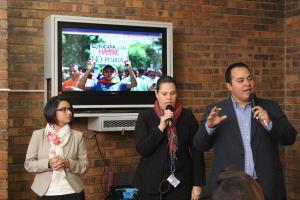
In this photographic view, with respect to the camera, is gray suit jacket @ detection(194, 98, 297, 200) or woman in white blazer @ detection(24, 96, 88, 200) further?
woman in white blazer @ detection(24, 96, 88, 200)

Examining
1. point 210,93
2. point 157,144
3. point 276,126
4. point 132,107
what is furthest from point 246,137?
point 210,93

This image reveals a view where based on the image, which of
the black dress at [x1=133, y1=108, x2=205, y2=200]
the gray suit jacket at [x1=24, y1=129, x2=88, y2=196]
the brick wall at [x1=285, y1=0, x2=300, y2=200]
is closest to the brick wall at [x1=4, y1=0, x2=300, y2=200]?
the brick wall at [x1=285, y1=0, x2=300, y2=200]

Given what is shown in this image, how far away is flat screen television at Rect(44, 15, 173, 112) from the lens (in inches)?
176

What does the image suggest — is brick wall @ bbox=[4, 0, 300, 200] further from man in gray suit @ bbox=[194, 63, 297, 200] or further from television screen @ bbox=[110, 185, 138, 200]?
man in gray suit @ bbox=[194, 63, 297, 200]

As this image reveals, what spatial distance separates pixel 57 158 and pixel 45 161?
0.10 meters

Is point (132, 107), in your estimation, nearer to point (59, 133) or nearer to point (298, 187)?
point (59, 133)

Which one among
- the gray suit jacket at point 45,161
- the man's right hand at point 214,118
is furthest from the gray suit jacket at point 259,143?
the gray suit jacket at point 45,161

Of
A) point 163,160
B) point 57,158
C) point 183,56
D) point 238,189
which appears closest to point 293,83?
point 183,56

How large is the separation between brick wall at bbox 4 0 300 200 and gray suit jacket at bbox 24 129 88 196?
936mm

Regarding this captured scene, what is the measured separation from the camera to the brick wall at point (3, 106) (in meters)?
4.09

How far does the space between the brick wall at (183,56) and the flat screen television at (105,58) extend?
0.68ft

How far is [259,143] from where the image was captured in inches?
121

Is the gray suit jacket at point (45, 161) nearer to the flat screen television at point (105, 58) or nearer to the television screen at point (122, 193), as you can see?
the flat screen television at point (105, 58)

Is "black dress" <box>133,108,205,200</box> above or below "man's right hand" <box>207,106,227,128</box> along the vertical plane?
below
